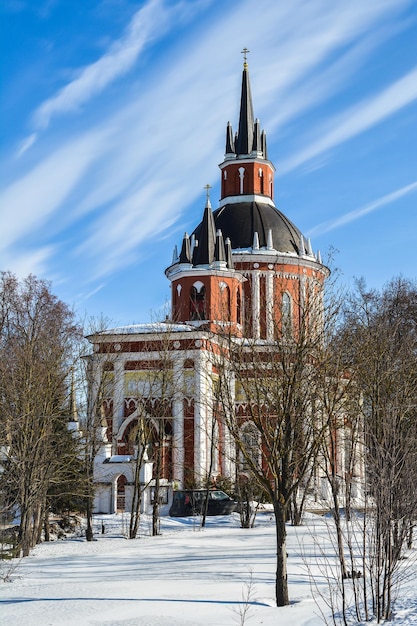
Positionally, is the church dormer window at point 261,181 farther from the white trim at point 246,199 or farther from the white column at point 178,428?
the white column at point 178,428

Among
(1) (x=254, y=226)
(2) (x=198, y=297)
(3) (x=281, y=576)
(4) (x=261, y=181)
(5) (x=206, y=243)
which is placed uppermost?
(4) (x=261, y=181)

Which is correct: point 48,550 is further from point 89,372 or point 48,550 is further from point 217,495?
point 217,495

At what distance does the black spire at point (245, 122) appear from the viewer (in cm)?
4819

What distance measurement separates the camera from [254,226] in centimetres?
4431

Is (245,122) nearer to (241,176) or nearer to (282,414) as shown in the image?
(241,176)

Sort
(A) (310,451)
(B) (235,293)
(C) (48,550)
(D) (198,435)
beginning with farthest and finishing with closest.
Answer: (B) (235,293), (D) (198,435), (C) (48,550), (A) (310,451)

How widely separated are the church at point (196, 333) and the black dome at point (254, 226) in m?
0.06

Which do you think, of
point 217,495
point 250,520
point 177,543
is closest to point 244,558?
point 177,543

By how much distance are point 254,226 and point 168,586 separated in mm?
31712

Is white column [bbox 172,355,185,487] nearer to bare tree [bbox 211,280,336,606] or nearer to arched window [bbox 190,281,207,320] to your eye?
arched window [bbox 190,281,207,320]

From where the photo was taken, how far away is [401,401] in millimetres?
17391

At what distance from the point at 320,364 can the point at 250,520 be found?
574 inches

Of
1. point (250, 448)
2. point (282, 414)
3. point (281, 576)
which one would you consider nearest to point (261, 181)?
point (250, 448)

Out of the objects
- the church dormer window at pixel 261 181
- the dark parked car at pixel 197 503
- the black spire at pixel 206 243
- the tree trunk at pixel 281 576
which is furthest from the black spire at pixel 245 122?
the tree trunk at pixel 281 576
